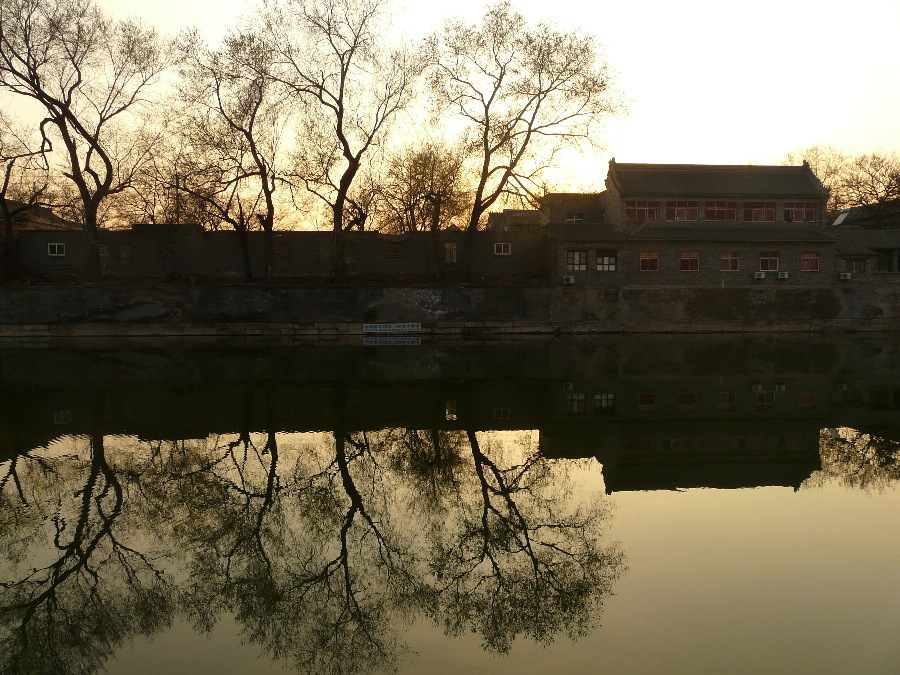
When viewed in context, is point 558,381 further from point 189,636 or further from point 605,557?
point 189,636

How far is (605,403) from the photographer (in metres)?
16.3

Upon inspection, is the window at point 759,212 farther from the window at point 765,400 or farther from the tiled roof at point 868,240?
the window at point 765,400

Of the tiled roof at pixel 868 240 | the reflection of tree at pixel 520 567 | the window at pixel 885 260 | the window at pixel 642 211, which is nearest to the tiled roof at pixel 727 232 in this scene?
the window at pixel 642 211

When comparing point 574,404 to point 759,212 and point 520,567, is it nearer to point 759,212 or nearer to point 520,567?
point 520,567

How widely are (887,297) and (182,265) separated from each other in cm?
4032

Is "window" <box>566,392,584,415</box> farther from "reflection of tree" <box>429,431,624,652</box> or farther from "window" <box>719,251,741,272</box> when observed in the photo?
"window" <box>719,251,741,272</box>

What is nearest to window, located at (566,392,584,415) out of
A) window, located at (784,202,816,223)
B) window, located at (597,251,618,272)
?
window, located at (597,251,618,272)

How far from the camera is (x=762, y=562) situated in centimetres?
712

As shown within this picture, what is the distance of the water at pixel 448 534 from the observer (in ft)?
18.7

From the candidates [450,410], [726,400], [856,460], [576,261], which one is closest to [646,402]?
[726,400]

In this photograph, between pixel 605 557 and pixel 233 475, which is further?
pixel 233 475

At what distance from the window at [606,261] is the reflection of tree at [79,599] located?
3278 cm

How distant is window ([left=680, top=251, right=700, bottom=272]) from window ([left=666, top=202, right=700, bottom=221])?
288cm

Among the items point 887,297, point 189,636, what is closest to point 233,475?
point 189,636
